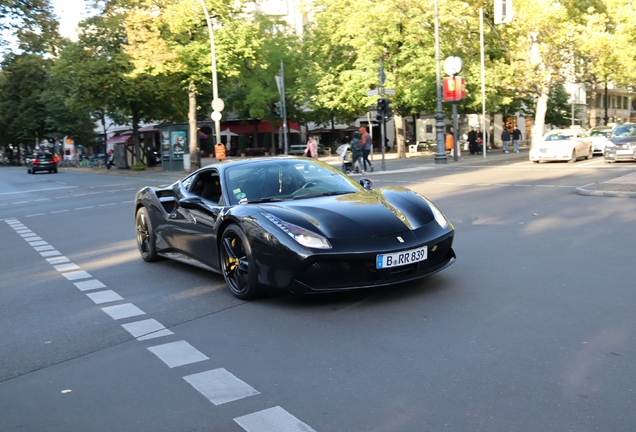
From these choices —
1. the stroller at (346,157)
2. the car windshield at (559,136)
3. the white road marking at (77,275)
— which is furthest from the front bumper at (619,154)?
the white road marking at (77,275)

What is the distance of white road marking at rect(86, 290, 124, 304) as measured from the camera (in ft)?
24.8

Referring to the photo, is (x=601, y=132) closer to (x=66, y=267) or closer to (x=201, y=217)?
(x=66, y=267)

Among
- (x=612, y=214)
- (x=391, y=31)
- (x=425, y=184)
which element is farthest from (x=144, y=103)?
(x=612, y=214)

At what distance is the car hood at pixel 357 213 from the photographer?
639 cm

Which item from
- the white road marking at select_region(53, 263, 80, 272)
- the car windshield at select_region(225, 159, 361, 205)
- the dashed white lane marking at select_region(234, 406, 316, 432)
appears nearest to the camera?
the dashed white lane marking at select_region(234, 406, 316, 432)

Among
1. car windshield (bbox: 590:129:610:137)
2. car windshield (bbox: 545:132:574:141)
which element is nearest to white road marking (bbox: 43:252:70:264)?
car windshield (bbox: 545:132:574:141)

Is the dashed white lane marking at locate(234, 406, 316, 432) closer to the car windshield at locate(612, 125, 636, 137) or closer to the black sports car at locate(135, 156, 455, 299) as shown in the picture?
the black sports car at locate(135, 156, 455, 299)

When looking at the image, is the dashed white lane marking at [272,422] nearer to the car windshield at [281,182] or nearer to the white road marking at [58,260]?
the car windshield at [281,182]

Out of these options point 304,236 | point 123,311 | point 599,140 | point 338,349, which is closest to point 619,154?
point 599,140

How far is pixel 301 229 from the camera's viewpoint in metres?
6.33

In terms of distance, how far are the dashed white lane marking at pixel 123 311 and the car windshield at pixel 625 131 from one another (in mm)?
25847

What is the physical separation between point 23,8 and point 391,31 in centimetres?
2046

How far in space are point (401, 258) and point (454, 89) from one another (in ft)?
99.6

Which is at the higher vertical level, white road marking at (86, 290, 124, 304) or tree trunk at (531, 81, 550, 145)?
tree trunk at (531, 81, 550, 145)
